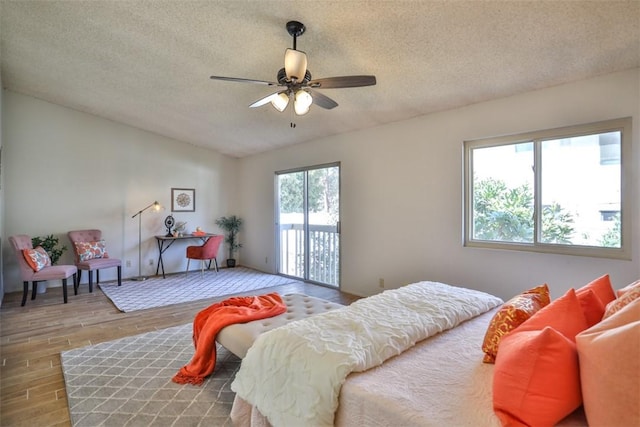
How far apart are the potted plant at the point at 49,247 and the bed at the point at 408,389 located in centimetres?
493

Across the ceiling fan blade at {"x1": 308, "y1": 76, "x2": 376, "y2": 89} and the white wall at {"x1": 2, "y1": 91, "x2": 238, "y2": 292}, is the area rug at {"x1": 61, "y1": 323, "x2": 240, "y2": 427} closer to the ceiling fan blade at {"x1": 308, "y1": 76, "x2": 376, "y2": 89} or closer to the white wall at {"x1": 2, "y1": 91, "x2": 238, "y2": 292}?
the ceiling fan blade at {"x1": 308, "y1": 76, "x2": 376, "y2": 89}

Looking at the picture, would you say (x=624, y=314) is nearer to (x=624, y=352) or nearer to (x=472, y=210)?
(x=624, y=352)

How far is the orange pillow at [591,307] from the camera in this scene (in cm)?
148

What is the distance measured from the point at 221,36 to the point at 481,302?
309 centimetres

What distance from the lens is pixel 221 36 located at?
2.97 metres

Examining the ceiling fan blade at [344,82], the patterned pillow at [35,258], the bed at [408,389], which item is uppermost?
the ceiling fan blade at [344,82]

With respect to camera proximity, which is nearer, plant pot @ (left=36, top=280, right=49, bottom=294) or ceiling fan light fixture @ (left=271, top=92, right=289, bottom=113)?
ceiling fan light fixture @ (left=271, top=92, right=289, bottom=113)

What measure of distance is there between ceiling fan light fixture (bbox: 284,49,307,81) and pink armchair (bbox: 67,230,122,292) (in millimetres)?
4441

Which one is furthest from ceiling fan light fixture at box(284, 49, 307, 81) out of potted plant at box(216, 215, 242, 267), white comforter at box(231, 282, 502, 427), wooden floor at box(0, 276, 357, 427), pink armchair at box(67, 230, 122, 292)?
potted plant at box(216, 215, 242, 267)

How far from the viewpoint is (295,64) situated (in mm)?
2344

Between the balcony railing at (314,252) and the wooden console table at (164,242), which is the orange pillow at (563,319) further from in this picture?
the wooden console table at (164,242)

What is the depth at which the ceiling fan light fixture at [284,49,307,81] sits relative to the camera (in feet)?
7.53

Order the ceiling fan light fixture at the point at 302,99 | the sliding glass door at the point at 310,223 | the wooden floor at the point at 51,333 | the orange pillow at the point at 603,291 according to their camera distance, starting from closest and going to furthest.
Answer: the orange pillow at the point at 603,291 < the wooden floor at the point at 51,333 < the ceiling fan light fixture at the point at 302,99 < the sliding glass door at the point at 310,223

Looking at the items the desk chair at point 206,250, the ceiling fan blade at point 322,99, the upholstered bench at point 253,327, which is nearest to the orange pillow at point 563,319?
the upholstered bench at point 253,327
